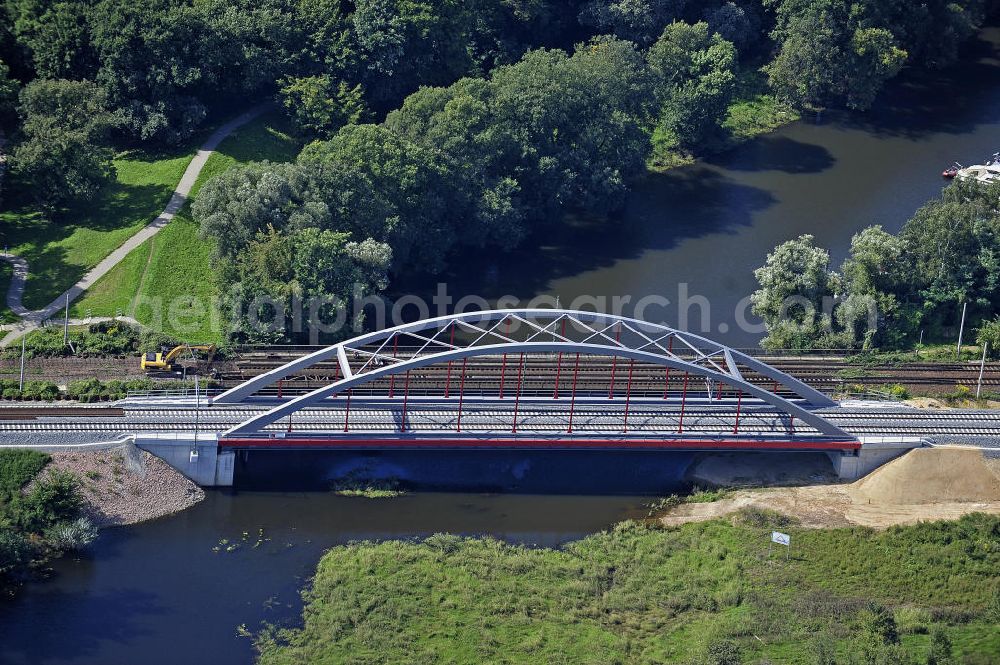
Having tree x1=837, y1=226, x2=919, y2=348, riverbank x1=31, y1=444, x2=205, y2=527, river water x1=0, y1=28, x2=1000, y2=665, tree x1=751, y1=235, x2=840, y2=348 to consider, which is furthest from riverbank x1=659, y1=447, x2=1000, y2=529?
riverbank x1=31, y1=444, x2=205, y2=527

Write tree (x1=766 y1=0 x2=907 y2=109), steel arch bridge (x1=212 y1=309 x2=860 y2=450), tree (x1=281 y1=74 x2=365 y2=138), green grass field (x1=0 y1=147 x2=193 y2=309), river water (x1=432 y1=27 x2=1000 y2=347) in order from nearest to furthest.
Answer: steel arch bridge (x1=212 y1=309 x2=860 y2=450) < green grass field (x1=0 y1=147 x2=193 y2=309) < river water (x1=432 y1=27 x2=1000 y2=347) < tree (x1=281 y1=74 x2=365 y2=138) < tree (x1=766 y1=0 x2=907 y2=109)

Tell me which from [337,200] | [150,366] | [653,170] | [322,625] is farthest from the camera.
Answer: [653,170]

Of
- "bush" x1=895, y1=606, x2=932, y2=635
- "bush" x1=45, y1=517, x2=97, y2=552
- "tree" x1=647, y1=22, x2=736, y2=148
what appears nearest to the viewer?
"bush" x1=895, y1=606, x2=932, y2=635

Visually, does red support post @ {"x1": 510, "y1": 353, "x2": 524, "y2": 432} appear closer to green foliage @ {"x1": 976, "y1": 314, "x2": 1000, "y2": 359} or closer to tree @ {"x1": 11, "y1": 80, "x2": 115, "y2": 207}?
green foliage @ {"x1": 976, "y1": 314, "x2": 1000, "y2": 359}

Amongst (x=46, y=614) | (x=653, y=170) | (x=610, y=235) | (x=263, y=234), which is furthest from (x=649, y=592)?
(x=653, y=170)

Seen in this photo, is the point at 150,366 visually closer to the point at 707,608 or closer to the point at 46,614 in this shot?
the point at 46,614

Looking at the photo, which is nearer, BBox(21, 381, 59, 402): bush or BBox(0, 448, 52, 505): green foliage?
BBox(0, 448, 52, 505): green foliage

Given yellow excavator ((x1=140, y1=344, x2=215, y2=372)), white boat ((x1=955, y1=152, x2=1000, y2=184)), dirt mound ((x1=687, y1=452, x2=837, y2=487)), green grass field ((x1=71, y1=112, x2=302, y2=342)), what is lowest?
dirt mound ((x1=687, y1=452, x2=837, y2=487))
